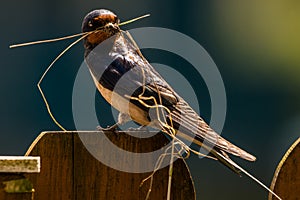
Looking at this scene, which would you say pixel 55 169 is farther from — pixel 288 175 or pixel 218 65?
pixel 218 65

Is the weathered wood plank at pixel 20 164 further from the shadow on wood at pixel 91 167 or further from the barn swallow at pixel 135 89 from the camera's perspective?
the barn swallow at pixel 135 89

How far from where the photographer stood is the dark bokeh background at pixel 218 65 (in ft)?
17.3

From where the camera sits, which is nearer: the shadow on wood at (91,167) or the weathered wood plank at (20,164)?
the weathered wood plank at (20,164)

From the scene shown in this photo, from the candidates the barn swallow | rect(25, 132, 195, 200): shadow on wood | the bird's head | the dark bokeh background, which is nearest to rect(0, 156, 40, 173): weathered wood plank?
rect(25, 132, 195, 200): shadow on wood

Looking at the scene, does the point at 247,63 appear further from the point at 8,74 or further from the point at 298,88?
the point at 8,74

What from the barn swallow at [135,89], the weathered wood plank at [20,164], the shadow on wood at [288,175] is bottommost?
the shadow on wood at [288,175]

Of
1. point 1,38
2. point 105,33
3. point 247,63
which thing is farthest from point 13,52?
point 105,33

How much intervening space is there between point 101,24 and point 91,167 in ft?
1.68

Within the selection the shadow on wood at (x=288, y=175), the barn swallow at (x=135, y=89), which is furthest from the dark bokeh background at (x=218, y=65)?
the shadow on wood at (x=288, y=175)

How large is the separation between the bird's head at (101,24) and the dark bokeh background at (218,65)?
1771 mm

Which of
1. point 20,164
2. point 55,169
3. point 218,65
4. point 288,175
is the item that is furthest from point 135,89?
point 218,65

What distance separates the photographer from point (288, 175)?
325 cm

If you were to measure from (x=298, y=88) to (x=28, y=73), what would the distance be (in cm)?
148

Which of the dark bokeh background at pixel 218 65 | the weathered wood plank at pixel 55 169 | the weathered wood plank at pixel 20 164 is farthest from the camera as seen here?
the dark bokeh background at pixel 218 65
